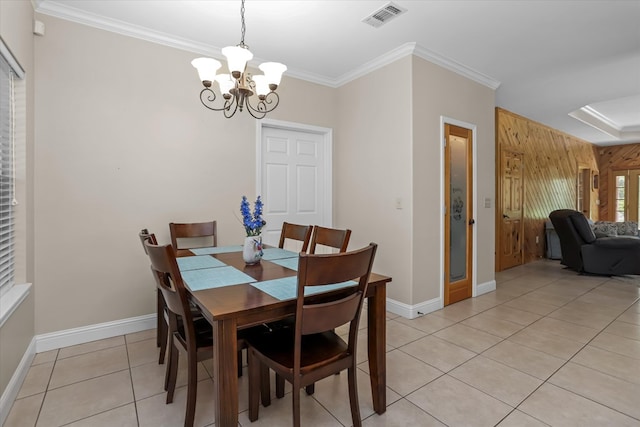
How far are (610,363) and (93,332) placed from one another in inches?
158

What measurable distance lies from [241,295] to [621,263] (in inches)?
233

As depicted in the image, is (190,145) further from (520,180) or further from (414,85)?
(520,180)

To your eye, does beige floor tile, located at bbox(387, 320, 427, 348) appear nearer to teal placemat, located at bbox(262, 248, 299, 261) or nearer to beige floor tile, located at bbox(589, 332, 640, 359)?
teal placemat, located at bbox(262, 248, 299, 261)

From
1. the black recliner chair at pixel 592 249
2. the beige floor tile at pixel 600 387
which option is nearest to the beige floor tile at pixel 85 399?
the beige floor tile at pixel 600 387

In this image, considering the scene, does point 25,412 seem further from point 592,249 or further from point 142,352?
point 592,249

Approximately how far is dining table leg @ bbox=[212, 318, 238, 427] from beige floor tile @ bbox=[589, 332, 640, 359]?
292 cm

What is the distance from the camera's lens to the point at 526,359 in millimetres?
2418

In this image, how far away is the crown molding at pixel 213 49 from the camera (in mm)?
2570

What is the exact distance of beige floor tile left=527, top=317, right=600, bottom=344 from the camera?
280 cm

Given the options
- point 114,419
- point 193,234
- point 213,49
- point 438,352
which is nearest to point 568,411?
point 438,352

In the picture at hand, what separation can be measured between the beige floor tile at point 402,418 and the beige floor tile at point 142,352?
1.63m

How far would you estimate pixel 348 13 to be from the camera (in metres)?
2.67

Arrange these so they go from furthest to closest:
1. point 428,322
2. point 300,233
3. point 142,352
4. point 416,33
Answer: point 428,322
point 416,33
point 300,233
point 142,352

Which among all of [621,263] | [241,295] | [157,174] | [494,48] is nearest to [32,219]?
[157,174]
